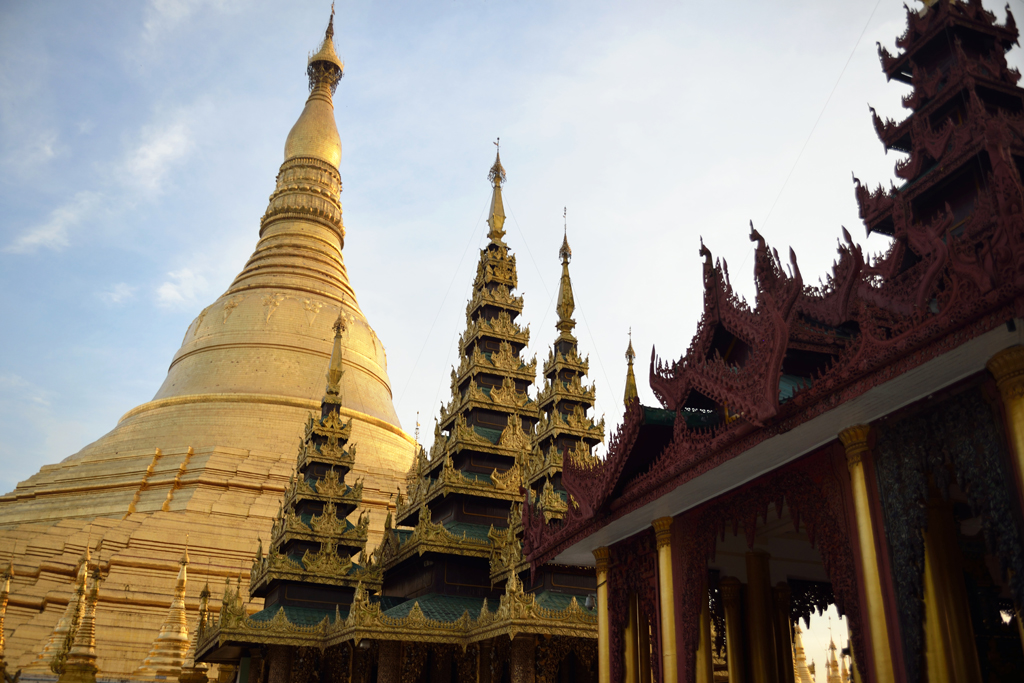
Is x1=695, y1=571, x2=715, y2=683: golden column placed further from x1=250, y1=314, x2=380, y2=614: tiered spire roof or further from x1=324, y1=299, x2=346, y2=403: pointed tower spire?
x1=324, y1=299, x2=346, y2=403: pointed tower spire

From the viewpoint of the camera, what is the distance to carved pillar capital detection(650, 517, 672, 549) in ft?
34.5

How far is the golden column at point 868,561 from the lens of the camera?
23.7 feet

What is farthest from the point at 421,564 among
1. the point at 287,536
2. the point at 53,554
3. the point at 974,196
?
the point at 53,554

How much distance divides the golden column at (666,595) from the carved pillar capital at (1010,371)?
182 inches

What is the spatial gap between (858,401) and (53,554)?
32187 mm

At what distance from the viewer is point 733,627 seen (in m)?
11.3

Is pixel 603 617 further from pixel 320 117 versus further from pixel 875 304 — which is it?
pixel 320 117

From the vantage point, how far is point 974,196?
458 inches

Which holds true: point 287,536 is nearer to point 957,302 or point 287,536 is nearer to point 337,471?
point 337,471

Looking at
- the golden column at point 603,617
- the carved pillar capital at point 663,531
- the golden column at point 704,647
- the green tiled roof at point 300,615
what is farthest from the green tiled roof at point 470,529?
the golden column at point 704,647

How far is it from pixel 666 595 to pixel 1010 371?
483 centimetres

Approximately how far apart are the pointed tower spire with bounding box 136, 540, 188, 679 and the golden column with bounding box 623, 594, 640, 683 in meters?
18.4

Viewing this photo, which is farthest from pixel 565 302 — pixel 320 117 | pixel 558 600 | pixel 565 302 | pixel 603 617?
pixel 320 117

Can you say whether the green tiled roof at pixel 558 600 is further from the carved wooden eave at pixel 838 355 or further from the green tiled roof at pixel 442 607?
the carved wooden eave at pixel 838 355
